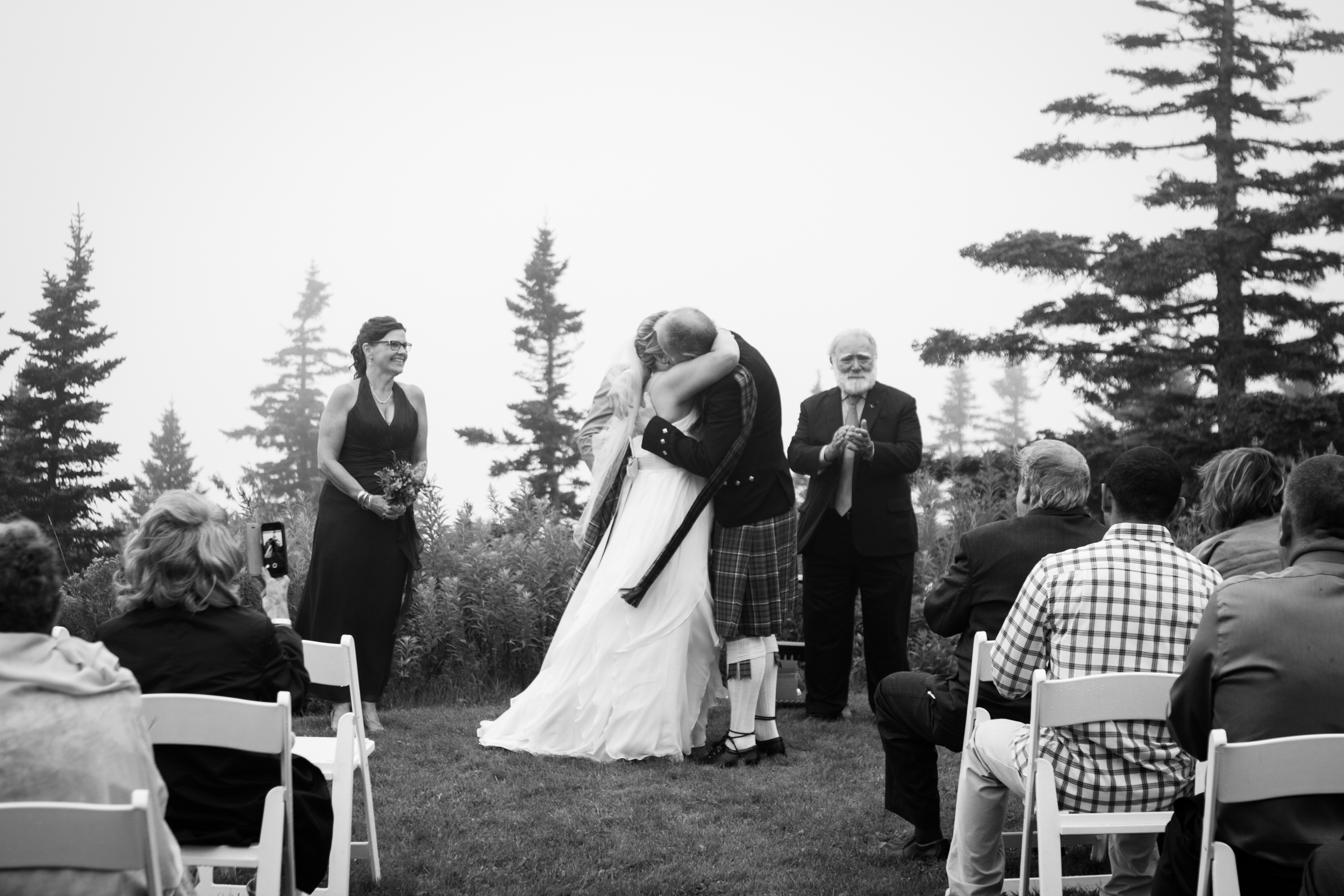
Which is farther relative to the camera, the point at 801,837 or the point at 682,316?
the point at 682,316

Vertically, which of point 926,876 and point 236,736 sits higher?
point 236,736

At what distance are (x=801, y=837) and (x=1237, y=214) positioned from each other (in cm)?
1111

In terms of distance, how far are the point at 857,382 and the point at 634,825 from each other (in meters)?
2.77

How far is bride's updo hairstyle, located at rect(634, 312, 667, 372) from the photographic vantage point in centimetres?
548

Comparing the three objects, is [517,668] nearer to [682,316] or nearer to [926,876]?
[682,316]

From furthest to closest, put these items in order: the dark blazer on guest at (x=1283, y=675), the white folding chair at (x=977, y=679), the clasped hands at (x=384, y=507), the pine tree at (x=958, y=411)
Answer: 1. the pine tree at (x=958, y=411)
2. the clasped hands at (x=384, y=507)
3. the white folding chair at (x=977, y=679)
4. the dark blazer on guest at (x=1283, y=675)

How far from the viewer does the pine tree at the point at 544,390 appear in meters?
29.5

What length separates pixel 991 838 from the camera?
3.34m

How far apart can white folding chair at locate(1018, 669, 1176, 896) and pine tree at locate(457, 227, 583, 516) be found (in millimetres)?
23383

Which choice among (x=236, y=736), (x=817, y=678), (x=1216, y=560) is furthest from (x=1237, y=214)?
(x=236, y=736)

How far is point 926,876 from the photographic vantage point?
3699 millimetres

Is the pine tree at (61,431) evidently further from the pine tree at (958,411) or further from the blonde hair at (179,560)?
the pine tree at (958,411)

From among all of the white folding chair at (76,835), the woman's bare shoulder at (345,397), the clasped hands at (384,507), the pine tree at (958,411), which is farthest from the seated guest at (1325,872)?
the pine tree at (958,411)

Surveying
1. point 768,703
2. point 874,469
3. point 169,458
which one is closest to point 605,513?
point 768,703
